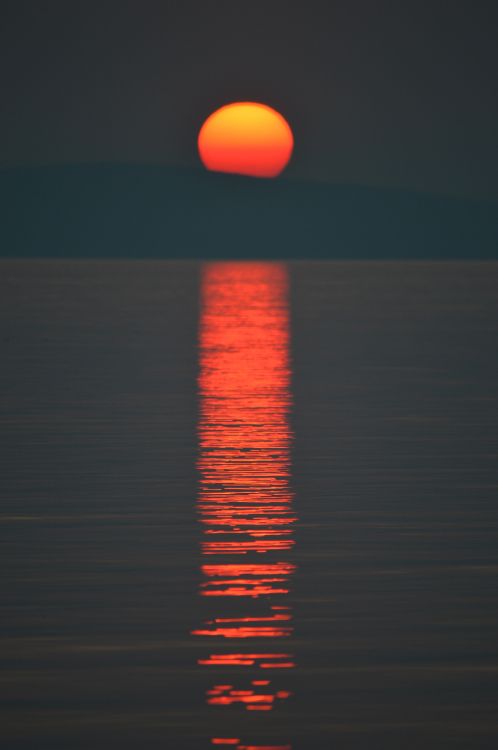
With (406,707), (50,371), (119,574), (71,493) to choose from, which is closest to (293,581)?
(119,574)

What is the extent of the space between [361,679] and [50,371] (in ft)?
59.2

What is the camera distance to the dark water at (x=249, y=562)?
6.97 m

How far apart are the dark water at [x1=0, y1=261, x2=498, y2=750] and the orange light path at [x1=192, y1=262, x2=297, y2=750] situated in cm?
3

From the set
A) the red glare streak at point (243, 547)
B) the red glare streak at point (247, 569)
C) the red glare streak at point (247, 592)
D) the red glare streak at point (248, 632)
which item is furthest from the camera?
the red glare streak at point (243, 547)

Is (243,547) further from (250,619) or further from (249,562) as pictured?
(250,619)

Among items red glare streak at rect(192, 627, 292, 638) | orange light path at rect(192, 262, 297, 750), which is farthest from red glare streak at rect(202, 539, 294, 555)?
red glare streak at rect(192, 627, 292, 638)

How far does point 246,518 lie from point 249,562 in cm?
154

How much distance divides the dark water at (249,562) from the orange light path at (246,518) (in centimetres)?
3

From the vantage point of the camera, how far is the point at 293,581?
9.48m

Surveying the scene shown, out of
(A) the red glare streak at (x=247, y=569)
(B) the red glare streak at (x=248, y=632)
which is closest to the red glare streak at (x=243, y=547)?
(A) the red glare streak at (x=247, y=569)

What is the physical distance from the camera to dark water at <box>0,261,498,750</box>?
697 centimetres

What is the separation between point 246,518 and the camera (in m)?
11.6

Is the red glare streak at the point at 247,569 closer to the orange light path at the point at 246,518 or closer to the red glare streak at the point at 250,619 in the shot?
the orange light path at the point at 246,518

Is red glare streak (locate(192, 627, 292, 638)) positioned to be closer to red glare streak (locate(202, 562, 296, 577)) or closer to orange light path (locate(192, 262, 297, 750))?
orange light path (locate(192, 262, 297, 750))
